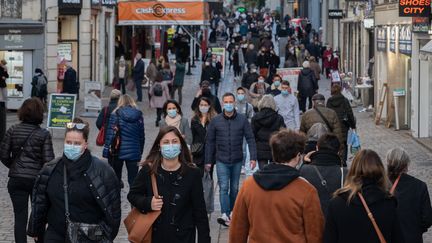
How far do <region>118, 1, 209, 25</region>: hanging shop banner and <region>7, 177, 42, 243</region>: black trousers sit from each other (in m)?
28.0

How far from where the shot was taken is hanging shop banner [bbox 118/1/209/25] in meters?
39.1

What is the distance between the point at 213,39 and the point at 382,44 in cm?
4193

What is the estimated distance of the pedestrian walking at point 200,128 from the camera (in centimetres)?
1423

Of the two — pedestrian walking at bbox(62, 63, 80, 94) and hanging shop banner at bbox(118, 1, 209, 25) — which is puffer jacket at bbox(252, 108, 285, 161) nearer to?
pedestrian walking at bbox(62, 63, 80, 94)

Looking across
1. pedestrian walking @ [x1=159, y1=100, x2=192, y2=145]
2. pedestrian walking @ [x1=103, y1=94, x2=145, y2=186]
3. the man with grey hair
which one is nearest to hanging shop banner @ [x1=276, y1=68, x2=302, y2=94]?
the man with grey hair

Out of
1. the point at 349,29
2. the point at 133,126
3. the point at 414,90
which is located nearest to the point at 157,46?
the point at 349,29

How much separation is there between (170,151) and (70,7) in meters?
29.1

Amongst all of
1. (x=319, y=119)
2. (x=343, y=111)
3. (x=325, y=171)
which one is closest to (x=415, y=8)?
(x=343, y=111)

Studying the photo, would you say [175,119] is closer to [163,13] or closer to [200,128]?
[200,128]

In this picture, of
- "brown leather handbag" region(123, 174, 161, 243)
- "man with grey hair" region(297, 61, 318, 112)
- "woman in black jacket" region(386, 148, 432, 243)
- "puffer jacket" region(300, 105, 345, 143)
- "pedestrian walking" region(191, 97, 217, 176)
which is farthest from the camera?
"man with grey hair" region(297, 61, 318, 112)

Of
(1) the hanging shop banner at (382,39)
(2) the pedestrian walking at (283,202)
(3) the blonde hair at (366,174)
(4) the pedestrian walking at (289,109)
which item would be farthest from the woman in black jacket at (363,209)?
(1) the hanging shop banner at (382,39)

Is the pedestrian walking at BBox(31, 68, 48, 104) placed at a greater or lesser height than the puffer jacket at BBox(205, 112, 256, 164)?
greater

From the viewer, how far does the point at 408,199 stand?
28.5 ft

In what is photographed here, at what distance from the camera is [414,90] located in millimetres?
26703
